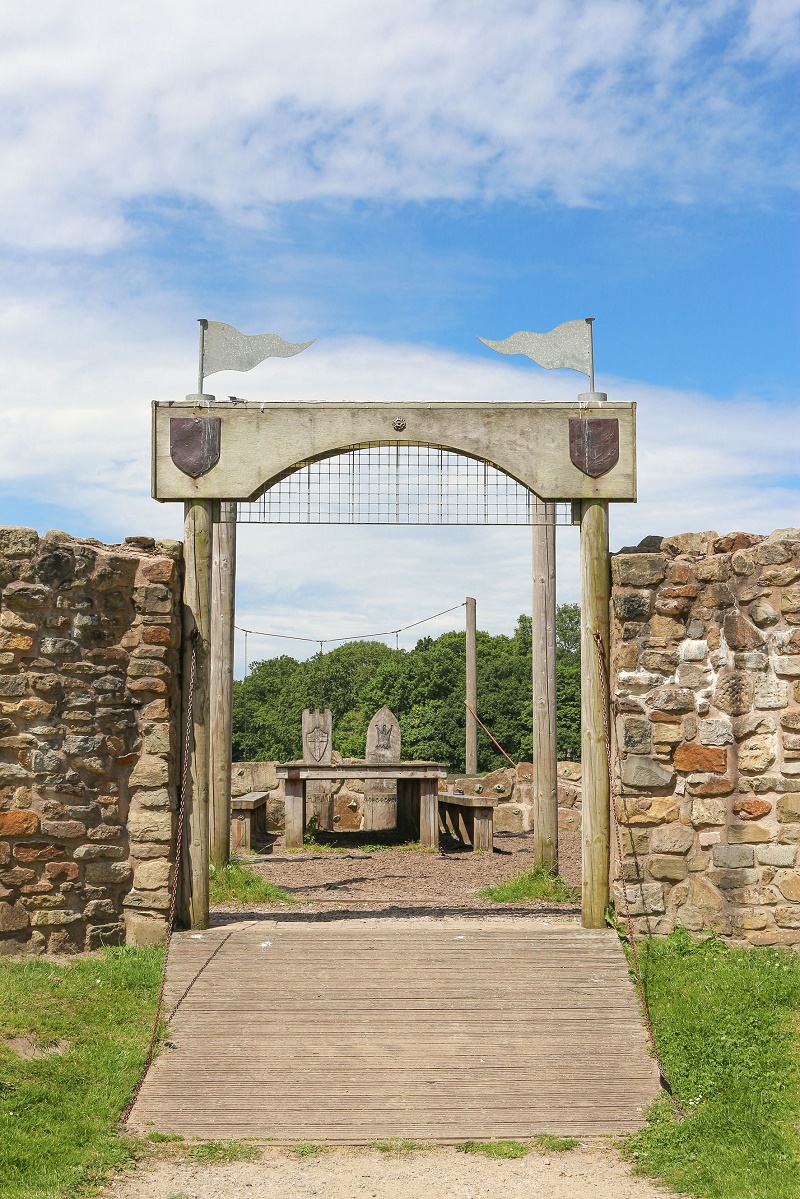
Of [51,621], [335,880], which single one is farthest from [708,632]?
[335,880]

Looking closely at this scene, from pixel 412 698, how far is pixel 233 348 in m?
28.0

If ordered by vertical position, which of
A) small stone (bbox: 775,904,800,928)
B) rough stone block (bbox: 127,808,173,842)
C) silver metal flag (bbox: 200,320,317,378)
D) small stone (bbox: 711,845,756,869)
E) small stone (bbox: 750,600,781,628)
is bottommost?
small stone (bbox: 775,904,800,928)

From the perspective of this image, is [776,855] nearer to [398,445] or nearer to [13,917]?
[398,445]

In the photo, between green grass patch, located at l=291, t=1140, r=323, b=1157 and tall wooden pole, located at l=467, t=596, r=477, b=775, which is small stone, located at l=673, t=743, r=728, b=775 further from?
tall wooden pole, located at l=467, t=596, r=477, b=775

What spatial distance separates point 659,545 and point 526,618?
40804 mm

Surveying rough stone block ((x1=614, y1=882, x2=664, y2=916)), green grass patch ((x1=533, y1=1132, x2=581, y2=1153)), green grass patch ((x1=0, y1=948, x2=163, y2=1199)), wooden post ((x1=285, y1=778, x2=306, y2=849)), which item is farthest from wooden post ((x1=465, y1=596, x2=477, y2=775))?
green grass patch ((x1=533, y1=1132, x2=581, y2=1153))

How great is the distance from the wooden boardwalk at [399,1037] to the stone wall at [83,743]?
0.58 meters

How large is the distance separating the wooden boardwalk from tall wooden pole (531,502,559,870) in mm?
2806

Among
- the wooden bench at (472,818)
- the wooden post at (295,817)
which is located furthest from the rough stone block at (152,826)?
the wooden bench at (472,818)

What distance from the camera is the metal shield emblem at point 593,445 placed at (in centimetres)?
691

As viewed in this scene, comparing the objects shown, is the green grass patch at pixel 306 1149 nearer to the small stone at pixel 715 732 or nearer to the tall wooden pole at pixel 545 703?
the small stone at pixel 715 732

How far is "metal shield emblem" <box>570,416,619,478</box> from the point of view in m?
6.91

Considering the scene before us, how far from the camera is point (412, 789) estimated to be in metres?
14.9

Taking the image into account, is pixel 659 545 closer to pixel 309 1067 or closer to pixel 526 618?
pixel 309 1067
